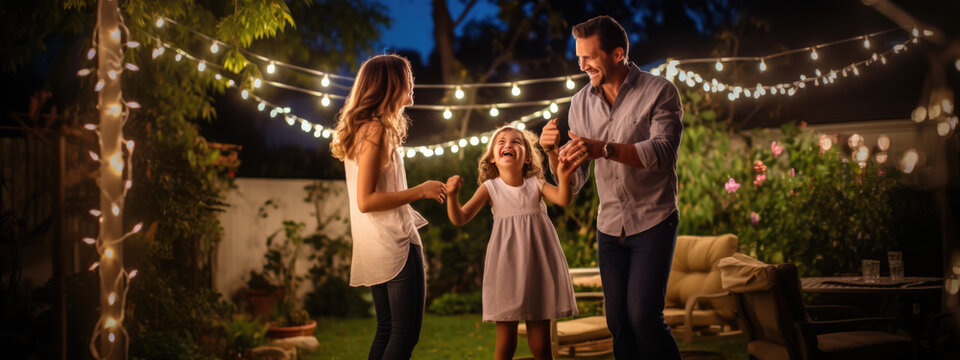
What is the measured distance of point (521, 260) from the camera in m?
3.23

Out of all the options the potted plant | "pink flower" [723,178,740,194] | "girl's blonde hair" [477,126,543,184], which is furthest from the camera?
the potted plant

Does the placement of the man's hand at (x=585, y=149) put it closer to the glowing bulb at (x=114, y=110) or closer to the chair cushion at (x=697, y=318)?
the glowing bulb at (x=114, y=110)

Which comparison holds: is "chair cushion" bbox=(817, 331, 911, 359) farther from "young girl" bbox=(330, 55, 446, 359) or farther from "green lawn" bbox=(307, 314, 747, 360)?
"young girl" bbox=(330, 55, 446, 359)

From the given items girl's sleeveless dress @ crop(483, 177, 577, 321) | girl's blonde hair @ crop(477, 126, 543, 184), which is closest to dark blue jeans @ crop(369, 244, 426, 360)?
girl's sleeveless dress @ crop(483, 177, 577, 321)

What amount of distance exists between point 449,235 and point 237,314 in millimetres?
2676

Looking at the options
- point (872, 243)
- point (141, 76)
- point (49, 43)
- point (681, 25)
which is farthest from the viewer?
point (681, 25)

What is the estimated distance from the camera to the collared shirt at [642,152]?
261cm

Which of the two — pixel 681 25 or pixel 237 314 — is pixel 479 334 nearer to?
pixel 237 314

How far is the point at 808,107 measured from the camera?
37.3 ft

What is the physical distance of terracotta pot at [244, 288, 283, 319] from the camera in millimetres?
7625

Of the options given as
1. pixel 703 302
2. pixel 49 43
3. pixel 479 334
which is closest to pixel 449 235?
pixel 479 334

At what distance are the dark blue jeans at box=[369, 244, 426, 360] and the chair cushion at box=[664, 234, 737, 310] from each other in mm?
3281

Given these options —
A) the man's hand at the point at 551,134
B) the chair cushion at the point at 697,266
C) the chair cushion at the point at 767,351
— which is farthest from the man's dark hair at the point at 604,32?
the chair cushion at the point at 697,266

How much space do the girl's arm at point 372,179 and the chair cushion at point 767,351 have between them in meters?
1.88
